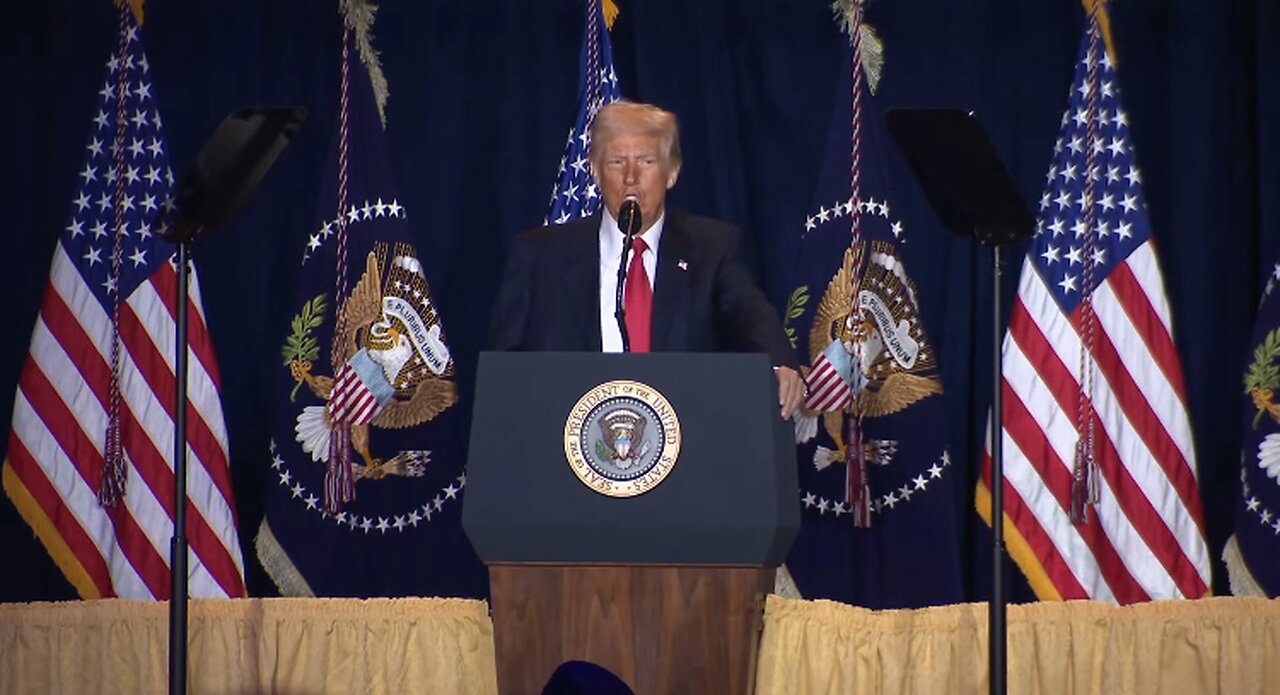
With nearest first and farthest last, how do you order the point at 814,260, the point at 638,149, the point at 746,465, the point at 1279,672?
1. the point at 746,465
2. the point at 638,149
3. the point at 1279,672
4. the point at 814,260

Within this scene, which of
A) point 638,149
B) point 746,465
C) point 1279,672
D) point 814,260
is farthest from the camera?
point 814,260

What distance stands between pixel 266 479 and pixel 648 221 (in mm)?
1816

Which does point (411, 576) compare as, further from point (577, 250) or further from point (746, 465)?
point (746, 465)

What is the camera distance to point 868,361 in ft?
16.1

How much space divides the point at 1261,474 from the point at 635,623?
2306 millimetres

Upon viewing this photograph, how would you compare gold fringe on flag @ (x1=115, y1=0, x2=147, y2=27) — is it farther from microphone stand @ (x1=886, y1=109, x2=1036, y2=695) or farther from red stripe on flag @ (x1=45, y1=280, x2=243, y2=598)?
microphone stand @ (x1=886, y1=109, x2=1036, y2=695)

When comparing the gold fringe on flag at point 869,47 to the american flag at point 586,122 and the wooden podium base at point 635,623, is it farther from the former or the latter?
the wooden podium base at point 635,623

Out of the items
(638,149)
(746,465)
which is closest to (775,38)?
(638,149)

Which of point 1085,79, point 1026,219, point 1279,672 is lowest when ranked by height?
point 1279,672

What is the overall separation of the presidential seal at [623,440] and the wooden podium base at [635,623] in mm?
174

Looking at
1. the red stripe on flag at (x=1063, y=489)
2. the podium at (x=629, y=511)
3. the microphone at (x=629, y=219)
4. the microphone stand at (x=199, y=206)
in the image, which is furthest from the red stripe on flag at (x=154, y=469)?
the red stripe on flag at (x=1063, y=489)

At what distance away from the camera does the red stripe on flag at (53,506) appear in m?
4.98

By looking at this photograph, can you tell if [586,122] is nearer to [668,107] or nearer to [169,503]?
[668,107]

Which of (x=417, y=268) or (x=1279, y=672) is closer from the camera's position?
(x=1279, y=672)
